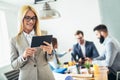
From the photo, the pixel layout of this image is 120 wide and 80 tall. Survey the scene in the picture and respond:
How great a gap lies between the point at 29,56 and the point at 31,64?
2.7 inches

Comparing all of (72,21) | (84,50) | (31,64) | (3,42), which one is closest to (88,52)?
(84,50)

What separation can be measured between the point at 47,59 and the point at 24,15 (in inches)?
14.8

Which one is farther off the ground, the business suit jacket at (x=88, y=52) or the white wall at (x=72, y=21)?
the white wall at (x=72, y=21)

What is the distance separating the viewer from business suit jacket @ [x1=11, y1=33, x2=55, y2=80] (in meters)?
1.56

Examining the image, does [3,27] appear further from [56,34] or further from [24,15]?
[24,15]

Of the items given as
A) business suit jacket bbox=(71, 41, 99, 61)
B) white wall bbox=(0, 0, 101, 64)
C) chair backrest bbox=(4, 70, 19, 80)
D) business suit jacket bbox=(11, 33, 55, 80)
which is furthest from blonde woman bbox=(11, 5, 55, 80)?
white wall bbox=(0, 0, 101, 64)

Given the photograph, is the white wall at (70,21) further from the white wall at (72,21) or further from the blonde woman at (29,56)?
the blonde woman at (29,56)

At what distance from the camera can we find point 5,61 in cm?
403

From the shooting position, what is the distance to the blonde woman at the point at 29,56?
5.11ft

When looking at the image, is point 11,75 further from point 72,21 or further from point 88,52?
point 72,21

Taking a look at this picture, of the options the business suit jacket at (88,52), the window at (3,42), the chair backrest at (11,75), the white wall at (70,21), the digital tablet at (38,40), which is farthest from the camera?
the white wall at (70,21)

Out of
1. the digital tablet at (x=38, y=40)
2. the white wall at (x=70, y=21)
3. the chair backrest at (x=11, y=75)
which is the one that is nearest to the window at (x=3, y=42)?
the white wall at (x=70, y=21)

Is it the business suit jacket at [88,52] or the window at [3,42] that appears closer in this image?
the business suit jacket at [88,52]

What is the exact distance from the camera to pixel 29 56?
1542mm
